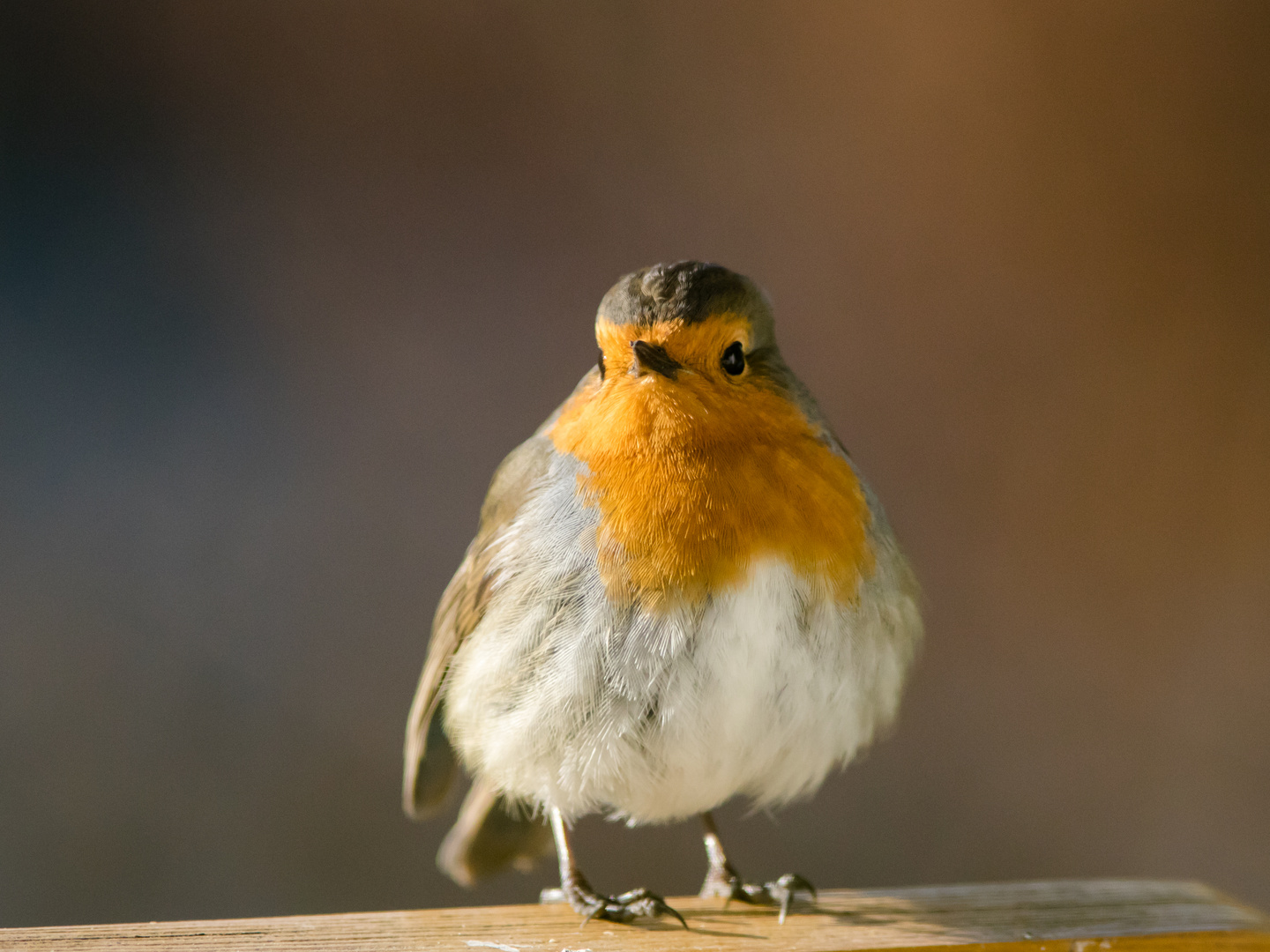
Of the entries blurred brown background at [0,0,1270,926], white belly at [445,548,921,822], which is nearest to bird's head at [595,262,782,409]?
white belly at [445,548,921,822]

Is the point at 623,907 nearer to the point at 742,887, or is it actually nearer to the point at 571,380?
the point at 742,887

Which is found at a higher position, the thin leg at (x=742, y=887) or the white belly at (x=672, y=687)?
the white belly at (x=672, y=687)

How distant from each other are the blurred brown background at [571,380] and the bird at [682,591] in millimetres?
1531

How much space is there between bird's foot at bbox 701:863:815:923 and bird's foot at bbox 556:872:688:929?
20 cm

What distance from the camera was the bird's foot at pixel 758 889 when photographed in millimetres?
2135

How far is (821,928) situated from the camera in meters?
1.94

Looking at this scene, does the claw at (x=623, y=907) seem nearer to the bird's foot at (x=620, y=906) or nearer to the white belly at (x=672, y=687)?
the bird's foot at (x=620, y=906)

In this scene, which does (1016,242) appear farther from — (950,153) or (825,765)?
(825,765)

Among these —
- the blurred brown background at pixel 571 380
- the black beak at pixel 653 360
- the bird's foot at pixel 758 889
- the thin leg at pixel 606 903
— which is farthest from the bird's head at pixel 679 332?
the blurred brown background at pixel 571 380

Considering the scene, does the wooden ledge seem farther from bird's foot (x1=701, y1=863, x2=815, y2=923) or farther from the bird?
the bird

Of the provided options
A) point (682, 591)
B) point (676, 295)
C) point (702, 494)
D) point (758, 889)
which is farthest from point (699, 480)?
point (758, 889)

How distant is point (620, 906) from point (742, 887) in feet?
0.94

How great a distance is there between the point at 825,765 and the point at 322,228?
2.36m

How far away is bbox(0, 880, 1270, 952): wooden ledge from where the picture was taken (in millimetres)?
1743
